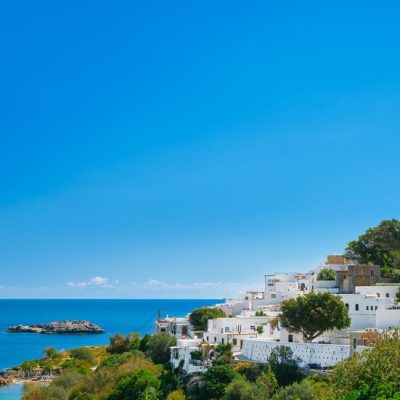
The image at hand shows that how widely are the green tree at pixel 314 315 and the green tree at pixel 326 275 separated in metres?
21.0

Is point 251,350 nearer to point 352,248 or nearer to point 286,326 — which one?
point 286,326

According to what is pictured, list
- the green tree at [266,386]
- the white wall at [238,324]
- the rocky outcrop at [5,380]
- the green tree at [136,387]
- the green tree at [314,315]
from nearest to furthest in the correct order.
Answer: the green tree at [266,386] → the green tree at [314,315] → the green tree at [136,387] → the white wall at [238,324] → the rocky outcrop at [5,380]

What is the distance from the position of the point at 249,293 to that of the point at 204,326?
18.2 meters

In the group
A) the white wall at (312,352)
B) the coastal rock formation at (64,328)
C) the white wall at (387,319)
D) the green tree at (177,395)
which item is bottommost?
the coastal rock formation at (64,328)

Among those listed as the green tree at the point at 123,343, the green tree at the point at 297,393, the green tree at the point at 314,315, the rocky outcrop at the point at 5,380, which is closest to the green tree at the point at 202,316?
the green tree at the point at 123,343

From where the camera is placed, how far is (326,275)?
73.8 metres

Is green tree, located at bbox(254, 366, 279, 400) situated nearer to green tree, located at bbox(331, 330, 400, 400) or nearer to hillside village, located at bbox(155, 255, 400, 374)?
hillside village, located at bbox(155, 255, 400, 374)

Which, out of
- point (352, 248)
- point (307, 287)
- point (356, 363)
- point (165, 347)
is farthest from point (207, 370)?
point (352, 248)

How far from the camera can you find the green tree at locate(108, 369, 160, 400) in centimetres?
5144

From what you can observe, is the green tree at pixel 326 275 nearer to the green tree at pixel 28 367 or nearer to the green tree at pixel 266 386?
the green tree at pixel 266 386

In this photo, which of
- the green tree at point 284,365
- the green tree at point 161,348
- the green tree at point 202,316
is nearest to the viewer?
the green tree at point 284,365

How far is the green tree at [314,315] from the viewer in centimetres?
5038

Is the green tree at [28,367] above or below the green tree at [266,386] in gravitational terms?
below

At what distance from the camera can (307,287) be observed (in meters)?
74.8
